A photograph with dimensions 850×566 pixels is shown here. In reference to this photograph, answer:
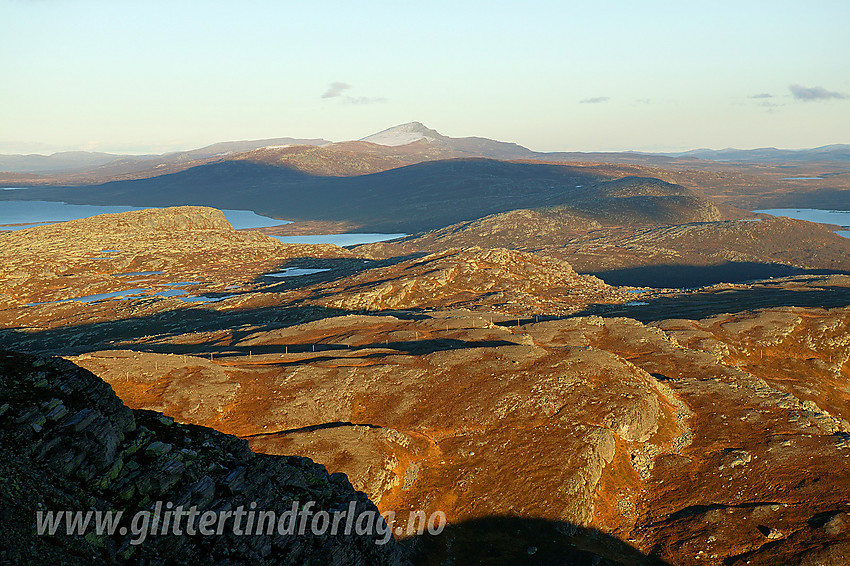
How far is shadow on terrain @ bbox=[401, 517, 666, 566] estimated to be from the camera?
147 ft

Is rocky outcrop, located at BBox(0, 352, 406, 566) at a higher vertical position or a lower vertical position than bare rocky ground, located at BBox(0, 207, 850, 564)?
higher

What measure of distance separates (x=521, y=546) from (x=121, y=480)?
107 ft

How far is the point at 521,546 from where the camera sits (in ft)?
152

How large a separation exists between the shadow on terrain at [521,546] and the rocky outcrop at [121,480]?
509 inches

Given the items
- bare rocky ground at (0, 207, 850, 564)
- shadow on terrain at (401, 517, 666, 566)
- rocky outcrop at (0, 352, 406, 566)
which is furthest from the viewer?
bare rocky ground at (0, 207, 850, 564)

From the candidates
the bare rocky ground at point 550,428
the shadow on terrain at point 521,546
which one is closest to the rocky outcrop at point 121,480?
the shadow on terrain at point 521,546

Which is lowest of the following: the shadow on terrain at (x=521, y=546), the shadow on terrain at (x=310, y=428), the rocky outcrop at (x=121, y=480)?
the shadow on terrain at (x=521, y=546)

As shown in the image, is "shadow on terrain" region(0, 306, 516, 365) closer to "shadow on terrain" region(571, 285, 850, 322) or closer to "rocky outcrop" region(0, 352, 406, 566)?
"rocky outcrop" region(0, 352, 406, 566)

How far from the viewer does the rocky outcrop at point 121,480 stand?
74.9ft

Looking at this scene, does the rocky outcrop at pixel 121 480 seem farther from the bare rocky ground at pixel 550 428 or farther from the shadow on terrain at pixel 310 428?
the shadow on terrain at pixel 310 428

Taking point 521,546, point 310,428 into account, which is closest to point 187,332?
point 310,428

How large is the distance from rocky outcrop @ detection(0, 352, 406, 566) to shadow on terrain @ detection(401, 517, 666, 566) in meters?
12.9

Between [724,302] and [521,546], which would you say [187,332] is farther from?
[724,302]

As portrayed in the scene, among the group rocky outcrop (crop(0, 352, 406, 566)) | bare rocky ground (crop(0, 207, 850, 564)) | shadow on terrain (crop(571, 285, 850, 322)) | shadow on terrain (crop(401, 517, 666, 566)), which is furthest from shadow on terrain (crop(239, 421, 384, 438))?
shadow on terrain (crop(571, 285, 850, 322))
